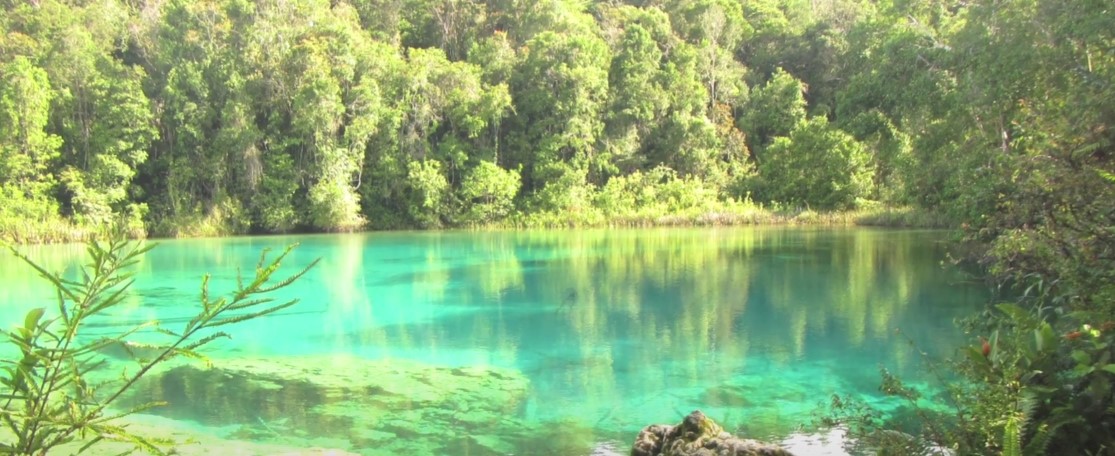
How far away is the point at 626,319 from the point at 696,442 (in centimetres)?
566

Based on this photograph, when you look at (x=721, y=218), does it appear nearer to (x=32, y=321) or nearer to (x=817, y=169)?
(x=817, y=169)

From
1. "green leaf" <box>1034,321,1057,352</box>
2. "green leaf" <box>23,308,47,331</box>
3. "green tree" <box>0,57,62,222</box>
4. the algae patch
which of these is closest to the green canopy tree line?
"green tree" <box>0,57,62,222</box>

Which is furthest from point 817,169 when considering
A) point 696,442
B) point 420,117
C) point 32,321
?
point 32,321

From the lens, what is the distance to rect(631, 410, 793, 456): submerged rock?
3.76 metres

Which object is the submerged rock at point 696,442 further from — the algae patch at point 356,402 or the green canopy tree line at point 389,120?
the green canopy tree line at point 389,120

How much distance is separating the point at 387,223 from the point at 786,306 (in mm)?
22901

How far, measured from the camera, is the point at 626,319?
31.4ft

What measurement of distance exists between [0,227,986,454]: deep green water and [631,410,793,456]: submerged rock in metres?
0.78

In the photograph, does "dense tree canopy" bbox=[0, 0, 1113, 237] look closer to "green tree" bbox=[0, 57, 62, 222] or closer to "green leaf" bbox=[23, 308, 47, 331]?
"green tree" bbox=[0, 57, 62, 222]

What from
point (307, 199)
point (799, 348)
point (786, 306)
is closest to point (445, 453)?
point (799, 348)

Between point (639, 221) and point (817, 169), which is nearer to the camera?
point (639, 221)

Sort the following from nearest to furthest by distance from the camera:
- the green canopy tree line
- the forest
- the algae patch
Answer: the algae patch, the forest, the green canopy tree line

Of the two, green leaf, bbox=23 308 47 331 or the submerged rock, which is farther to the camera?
the submerged rock

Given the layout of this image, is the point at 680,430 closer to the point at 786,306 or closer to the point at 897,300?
the point at 786,306
